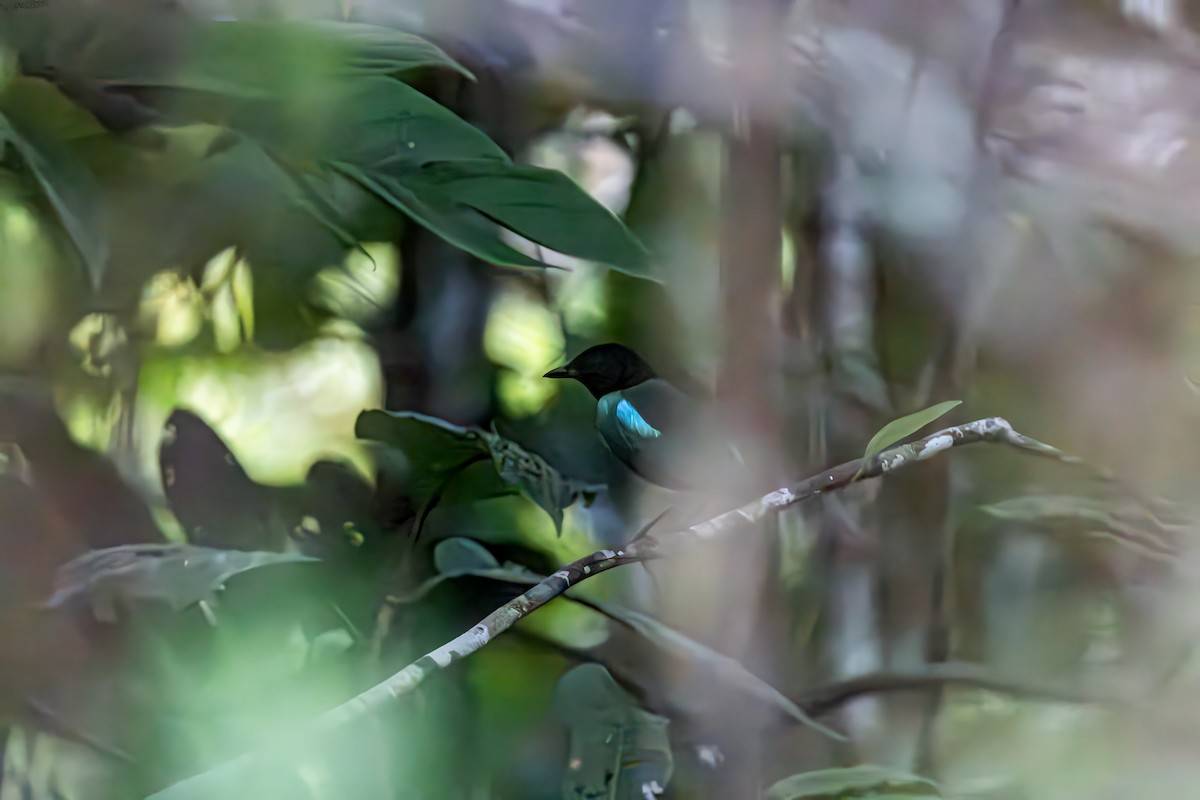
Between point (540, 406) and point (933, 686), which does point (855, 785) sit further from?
point (540, 406)

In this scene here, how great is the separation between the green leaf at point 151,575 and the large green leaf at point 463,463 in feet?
0.35

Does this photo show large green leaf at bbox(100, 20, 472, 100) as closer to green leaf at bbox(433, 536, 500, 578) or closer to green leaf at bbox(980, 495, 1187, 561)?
green leaf at bbox(433, 536, 500, 578)

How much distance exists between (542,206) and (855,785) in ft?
1.63

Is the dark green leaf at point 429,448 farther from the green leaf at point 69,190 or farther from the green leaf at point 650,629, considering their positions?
the green leaf at point 69,190

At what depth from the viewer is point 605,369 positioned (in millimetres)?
548

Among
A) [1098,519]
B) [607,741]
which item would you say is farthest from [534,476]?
[1098,519]

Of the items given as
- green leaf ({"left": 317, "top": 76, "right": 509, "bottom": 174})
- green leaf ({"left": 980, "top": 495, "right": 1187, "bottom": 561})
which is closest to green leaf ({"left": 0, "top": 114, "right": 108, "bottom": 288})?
green leaf ({"left": 317, "top": 76, "right": 509, "bottom": 174})

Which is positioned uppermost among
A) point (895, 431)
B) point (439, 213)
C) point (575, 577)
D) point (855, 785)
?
point (439, 213)

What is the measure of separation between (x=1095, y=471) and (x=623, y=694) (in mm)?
410

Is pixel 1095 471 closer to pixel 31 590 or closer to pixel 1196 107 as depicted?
pixel 1196 107

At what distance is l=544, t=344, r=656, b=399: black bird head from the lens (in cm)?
55

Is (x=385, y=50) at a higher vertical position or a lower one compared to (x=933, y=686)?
higher

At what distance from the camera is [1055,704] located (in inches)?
22.1

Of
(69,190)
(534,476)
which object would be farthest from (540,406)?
(69,190)
